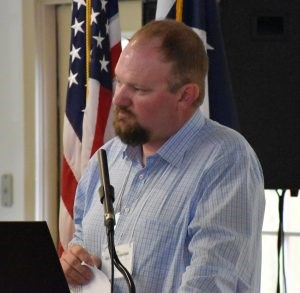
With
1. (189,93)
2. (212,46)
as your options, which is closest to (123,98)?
(189,93)

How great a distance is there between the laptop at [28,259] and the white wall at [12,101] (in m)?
2.72

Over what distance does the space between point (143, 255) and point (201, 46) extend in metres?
0.52

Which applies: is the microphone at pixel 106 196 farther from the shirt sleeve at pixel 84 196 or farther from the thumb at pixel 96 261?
the shirt sleeve at pixel 84 196

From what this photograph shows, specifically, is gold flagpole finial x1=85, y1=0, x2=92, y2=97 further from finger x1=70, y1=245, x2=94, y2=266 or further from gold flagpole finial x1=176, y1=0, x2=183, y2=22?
finger x1=70, y1=245, x2=94, y2=266

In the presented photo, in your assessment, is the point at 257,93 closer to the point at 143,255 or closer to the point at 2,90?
the point at 143,255

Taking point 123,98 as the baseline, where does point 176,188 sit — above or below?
below

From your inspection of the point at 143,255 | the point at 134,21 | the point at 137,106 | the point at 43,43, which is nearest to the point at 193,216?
the point at 143,255

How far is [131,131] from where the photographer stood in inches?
70.1

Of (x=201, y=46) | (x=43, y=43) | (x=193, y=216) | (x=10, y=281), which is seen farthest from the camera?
(x=43, y=43)

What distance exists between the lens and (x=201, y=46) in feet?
5.95

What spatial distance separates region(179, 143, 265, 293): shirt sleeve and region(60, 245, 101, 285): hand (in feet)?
0.86

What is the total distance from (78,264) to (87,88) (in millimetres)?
1401

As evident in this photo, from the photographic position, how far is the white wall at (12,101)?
161 inches

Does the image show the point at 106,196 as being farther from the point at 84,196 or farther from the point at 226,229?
the point at 84,196
